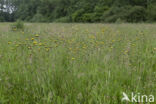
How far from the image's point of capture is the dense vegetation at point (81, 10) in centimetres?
2162

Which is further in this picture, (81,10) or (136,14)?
(81,10)

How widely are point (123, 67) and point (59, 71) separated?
82cm

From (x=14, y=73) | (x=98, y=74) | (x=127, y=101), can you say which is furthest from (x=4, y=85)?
(x=127, y=101)

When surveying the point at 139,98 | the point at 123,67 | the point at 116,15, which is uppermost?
the point at 116,15

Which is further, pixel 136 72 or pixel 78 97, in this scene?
pixel 136 72

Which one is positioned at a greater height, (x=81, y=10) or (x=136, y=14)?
(x=81, y=10)

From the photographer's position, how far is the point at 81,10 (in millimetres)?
29531

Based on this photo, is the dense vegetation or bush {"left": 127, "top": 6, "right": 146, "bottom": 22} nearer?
bush {"left": 127, "top": 6, "right": 146, "bottom": 22}

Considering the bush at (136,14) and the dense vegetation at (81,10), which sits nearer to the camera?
the bush at (136,14)

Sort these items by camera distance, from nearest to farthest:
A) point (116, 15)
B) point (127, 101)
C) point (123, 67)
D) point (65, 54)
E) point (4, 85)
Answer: point (127, 101) < point (4, 85) < point (123, 67) < point (65, 54) < point (116, 15)

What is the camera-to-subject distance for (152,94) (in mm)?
1312

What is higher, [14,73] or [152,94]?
[14,73]

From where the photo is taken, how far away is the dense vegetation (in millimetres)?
21625

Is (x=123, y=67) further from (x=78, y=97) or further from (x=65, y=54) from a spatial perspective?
(x=65, y=54)
